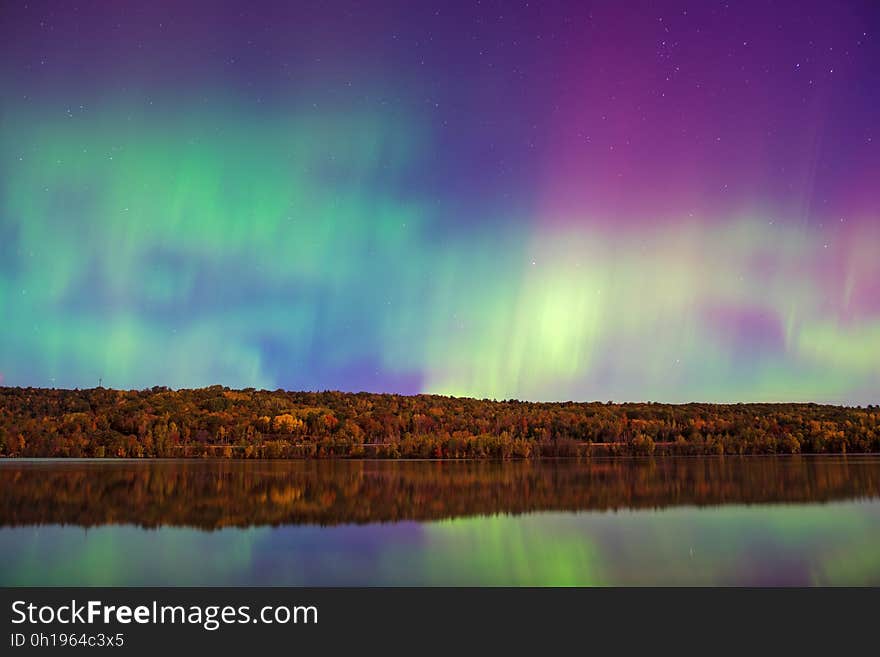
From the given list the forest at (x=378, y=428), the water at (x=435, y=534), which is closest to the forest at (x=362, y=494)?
the water at (x=435, y=534)

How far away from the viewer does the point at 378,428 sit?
350 feet

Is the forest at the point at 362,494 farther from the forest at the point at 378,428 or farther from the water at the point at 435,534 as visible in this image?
the forest at the point at 378,428

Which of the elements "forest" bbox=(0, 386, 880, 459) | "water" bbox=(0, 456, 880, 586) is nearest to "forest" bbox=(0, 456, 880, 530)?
"water" bbox=(0, 456, 880, 586)

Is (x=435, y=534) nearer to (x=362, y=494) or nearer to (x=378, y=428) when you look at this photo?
(x=362, y=494)

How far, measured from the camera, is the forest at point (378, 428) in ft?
298

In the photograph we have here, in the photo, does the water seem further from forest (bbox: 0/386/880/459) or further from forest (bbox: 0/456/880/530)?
forest (bbox: 0/386/880/459)

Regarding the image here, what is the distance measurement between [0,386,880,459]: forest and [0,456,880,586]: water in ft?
166

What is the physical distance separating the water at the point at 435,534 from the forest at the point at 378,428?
5050 centimetres

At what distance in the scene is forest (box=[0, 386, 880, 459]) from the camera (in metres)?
90.9

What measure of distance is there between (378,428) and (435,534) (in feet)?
277
